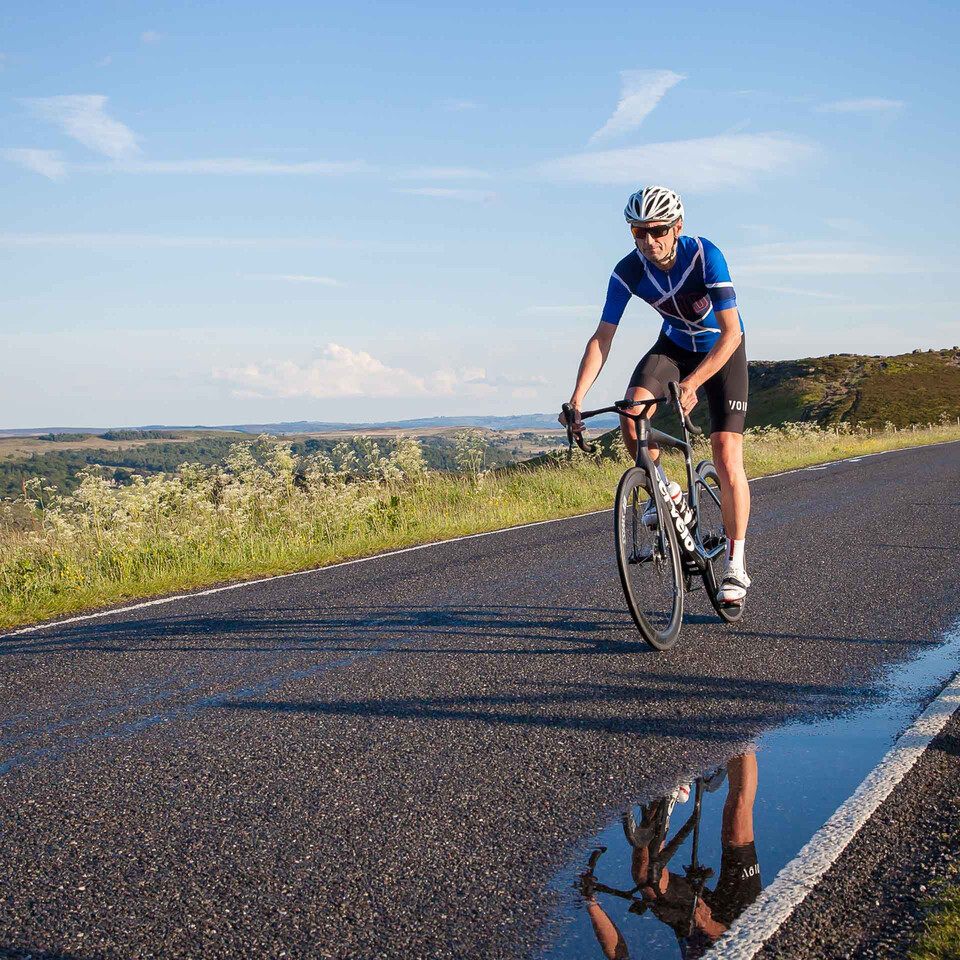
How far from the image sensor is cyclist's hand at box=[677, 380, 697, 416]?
5137 mm

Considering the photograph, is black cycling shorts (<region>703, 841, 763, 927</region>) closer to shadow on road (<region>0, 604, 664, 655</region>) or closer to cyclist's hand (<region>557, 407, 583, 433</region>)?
shadow on road (<region>0, 604, 664, 655</region>)

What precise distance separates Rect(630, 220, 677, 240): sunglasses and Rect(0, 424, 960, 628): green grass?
4.63 metres

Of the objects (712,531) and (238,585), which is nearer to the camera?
(712,531)

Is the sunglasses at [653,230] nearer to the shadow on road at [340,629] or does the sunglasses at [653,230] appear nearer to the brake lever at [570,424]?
the brake lever at [570,424]

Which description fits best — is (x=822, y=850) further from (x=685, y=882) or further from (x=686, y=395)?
(x=686, y=395)

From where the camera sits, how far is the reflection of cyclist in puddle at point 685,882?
2439 millimetres

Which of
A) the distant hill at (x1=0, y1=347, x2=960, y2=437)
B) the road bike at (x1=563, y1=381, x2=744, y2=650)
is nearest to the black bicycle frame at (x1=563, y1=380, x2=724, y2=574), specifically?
the road bike at (x1=563, y1=381, x2=744, y2=650)

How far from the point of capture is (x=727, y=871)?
9.04 ft

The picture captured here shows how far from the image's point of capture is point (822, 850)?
9.31 ft

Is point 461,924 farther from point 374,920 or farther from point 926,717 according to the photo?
point 926,717

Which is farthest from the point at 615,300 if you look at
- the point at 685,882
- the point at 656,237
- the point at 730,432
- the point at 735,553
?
the point at 685,882

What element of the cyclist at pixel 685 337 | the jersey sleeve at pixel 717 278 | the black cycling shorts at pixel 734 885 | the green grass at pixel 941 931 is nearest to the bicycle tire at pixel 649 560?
the cyclist at pixel 685 337

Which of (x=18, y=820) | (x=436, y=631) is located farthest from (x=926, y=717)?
(x=18, y=820)

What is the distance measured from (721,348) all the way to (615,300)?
707 millimetres
